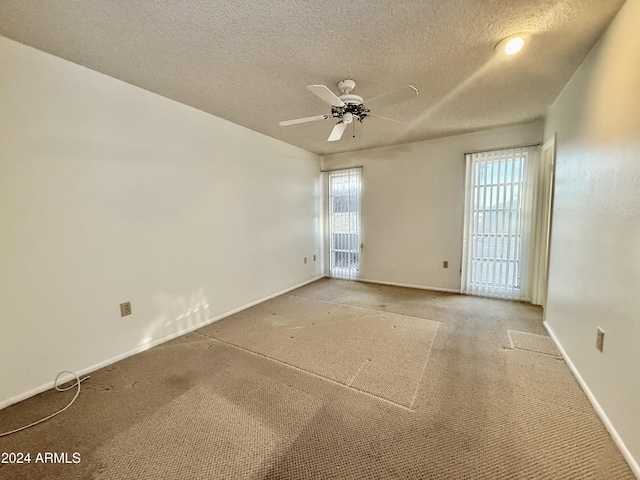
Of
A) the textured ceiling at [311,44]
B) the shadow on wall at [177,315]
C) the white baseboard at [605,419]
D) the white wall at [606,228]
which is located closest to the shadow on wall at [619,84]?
the white wall at [606,228]

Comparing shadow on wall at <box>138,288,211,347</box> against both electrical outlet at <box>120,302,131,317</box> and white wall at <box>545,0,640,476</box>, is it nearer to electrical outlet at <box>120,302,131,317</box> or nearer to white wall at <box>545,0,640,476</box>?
electrical outlet at <box>120,302,131,317</box>

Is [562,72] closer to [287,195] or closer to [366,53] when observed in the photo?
[366,53]

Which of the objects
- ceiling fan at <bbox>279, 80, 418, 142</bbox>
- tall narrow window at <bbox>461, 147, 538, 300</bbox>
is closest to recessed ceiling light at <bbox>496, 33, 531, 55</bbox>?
ceiling fan at <bbox>279, 80, 418, 142</bbox>

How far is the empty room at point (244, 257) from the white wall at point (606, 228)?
2 cm

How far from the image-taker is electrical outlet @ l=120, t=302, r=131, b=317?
2.29 m

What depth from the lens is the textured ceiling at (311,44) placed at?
1468mm

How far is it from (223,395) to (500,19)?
2.98 m

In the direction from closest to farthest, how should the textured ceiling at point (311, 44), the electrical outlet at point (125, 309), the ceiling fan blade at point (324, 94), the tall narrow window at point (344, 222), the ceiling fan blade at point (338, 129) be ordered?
the textured ceiling at point (311, 44) → the ceiling fan blade at point (324, 94) → the electrical outlet at point (125, 309) → the ceiling fan blade at point (338, 129) → the tall narrow window at point (344, 222)

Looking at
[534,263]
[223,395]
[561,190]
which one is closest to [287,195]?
[223,395]

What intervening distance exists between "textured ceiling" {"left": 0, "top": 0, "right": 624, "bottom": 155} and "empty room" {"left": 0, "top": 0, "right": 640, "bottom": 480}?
0.7 inches

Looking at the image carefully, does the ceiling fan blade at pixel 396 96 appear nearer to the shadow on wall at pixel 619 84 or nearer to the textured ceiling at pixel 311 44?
the textured ceiling at pixel 311 44

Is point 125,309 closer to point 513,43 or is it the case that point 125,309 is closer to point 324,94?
point 324,94

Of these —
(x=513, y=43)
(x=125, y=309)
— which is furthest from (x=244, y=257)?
(x=513, y=43)

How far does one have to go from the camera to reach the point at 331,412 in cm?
163
